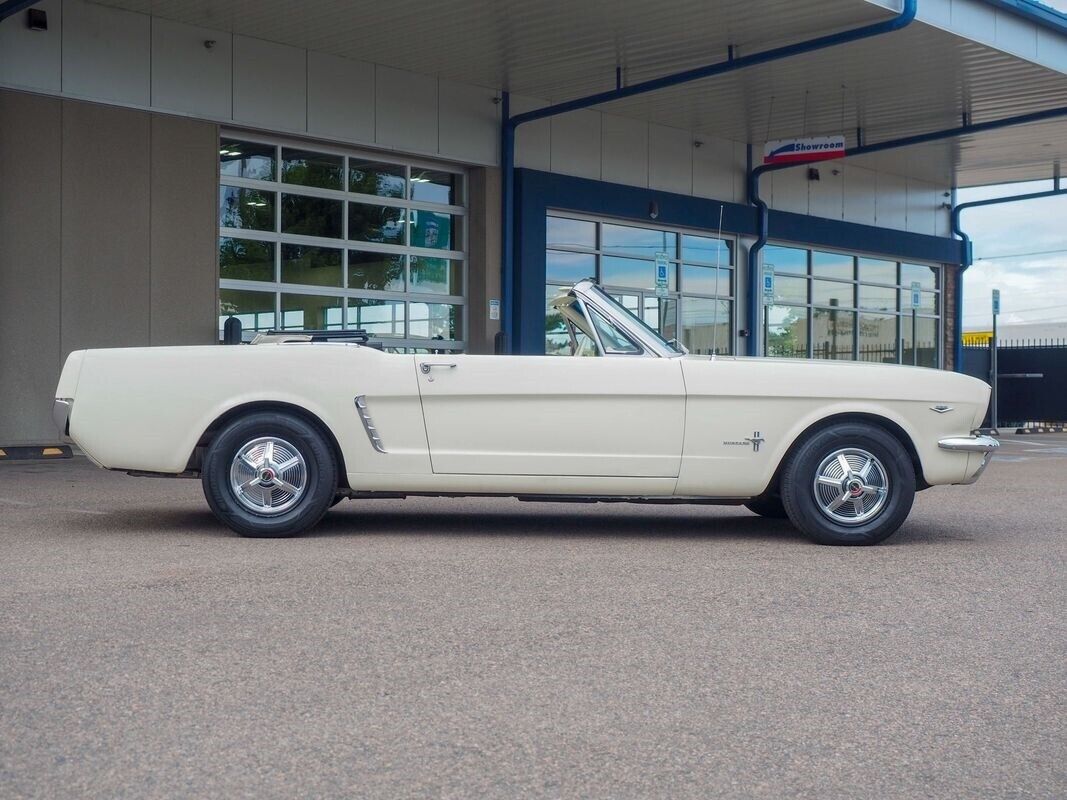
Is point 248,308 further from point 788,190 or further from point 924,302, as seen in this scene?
point 924,302

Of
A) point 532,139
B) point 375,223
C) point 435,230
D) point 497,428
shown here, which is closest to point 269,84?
point 375,223

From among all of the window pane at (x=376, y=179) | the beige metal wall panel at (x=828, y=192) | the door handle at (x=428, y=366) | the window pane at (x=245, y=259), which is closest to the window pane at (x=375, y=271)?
the window pane at (x=376, y=179)

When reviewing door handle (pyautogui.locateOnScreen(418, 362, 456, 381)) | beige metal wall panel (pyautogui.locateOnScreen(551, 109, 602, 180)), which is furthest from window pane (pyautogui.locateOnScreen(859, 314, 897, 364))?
door handle (pyautogui.locateOnScreen(418, 362, 456, 381))

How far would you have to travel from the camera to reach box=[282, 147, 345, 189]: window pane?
1560 centimetres

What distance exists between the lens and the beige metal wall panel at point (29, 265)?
42.7 ft

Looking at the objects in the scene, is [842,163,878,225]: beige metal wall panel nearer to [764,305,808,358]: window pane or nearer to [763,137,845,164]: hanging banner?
[764,305,808,358]: window pane

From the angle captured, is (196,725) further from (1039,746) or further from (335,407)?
(335,407)

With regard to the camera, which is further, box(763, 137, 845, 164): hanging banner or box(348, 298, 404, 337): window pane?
box(763, 137, 845, 164): hanging banner

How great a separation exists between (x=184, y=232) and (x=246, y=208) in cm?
104

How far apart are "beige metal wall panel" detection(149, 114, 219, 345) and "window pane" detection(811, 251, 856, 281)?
12.4m

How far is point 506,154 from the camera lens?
17.4 meters

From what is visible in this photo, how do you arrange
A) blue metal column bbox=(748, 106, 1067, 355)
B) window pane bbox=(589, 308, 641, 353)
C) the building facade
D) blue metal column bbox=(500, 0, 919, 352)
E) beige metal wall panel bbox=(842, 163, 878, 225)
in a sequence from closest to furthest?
1. window pane bbox=(589, 308, 641, 353)
2. the building facade
3. blue metal column bbox=(500, 0, 919, 352)
4. blue metal column bbox=(748, 106, 1067, 355)
5. beige metal wall panel bbox=(842, 163, 878, 225)

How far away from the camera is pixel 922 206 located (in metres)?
25.8

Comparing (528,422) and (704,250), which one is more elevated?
(704,250)
